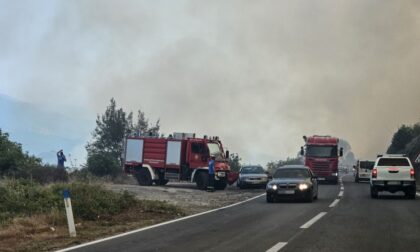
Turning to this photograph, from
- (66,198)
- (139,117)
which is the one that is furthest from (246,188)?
(139,117)

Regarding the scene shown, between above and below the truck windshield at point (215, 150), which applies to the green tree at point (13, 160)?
below

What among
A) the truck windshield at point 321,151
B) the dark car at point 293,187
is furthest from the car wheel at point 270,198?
the truck windshield at point 321,151

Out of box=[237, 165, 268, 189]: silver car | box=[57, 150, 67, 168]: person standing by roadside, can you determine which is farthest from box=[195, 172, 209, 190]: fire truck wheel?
box=[57, 150, 67, 168]: person standing by roadside

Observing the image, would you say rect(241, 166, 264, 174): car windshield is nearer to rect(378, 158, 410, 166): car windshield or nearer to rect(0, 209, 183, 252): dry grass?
rect(378, 158, 410, 166): car windshield

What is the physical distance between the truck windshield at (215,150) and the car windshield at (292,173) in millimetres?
8158

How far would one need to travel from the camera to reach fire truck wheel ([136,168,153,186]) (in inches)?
1240

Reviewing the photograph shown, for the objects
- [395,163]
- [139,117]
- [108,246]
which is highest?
[139,117]

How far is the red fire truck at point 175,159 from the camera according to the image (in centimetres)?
2953

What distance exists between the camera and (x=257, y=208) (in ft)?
59.3

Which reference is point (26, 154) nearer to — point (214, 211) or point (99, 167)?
point (99, 167)

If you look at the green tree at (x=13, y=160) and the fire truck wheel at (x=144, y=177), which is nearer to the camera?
the green tree at (x=13, y=160)

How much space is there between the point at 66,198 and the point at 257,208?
307 inches

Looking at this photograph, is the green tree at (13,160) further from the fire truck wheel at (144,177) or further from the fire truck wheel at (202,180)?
the fire truck wheel at (202,180)

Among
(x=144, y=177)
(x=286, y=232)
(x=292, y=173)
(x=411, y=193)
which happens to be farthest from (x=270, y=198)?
(x=144, y=177)
